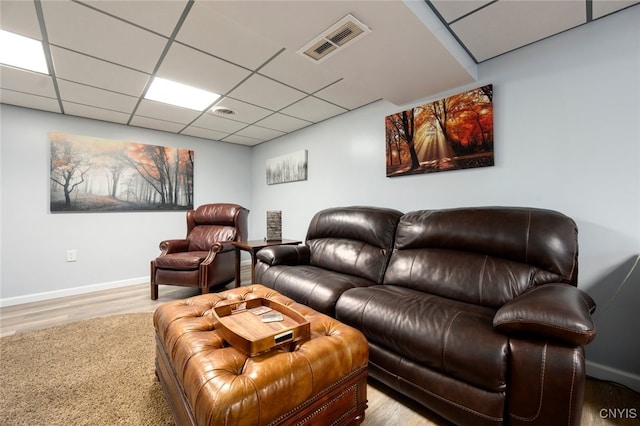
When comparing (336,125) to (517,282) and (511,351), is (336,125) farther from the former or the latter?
(511,351)

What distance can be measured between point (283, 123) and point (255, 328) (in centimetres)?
297

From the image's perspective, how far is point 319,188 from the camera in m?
3.51

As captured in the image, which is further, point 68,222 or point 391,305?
point 68,222

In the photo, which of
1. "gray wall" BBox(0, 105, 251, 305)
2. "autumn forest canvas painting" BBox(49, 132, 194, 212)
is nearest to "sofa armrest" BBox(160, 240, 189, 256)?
"gray wall" BBox(0, 105, 251, 305)

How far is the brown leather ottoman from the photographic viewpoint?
84cm

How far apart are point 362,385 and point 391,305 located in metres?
0.44

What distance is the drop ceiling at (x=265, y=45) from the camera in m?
1.51

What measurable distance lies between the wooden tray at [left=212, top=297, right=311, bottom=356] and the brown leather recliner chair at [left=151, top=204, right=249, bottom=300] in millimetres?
1757

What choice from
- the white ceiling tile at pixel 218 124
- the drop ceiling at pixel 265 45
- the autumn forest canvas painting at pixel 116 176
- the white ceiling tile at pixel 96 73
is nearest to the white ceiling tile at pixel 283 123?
the white ceiling tile at pixel 218 124

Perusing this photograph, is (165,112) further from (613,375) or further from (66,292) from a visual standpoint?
(613,375)

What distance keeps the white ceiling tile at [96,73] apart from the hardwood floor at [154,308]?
2191mm

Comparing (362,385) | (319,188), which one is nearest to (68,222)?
(319,188)

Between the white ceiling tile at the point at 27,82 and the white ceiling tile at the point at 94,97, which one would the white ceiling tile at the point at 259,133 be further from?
the white ceiling tile at the point at 27,82

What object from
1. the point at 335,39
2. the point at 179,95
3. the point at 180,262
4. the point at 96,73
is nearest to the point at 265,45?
the point at 335,39
